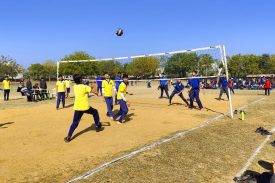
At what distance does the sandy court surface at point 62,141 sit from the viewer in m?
5.98

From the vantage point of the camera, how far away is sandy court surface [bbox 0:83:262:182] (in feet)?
19.6

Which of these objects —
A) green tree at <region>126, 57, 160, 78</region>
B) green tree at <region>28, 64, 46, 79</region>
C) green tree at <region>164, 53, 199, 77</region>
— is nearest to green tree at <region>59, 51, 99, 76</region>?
green tree at <region>126, 57, 160, 78</region>

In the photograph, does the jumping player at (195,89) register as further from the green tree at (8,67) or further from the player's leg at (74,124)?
the green tree at (8,67)

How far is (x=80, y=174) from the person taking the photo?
561cm

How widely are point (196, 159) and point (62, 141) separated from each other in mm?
3817

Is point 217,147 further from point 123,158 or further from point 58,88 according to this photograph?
point 58,88

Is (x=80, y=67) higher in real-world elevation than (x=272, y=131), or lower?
higher

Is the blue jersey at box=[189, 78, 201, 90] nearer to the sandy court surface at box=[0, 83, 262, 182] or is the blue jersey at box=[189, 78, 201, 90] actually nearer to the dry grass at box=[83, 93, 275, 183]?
the sandy court surface at box=[0, 83, 262, 182]

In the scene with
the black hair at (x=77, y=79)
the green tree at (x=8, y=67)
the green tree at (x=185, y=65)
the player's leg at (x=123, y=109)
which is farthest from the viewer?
the green tree at (x=8, y=67)

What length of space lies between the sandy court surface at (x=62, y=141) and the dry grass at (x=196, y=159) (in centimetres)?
78

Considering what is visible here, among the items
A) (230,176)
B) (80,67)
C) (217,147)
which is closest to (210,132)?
(217,147)

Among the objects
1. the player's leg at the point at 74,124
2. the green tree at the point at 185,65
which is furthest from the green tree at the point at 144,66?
the player's leg at the point at 74,124

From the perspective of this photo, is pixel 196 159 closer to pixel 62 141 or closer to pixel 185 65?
pixel 62 141

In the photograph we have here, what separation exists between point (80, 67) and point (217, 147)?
71311mm
